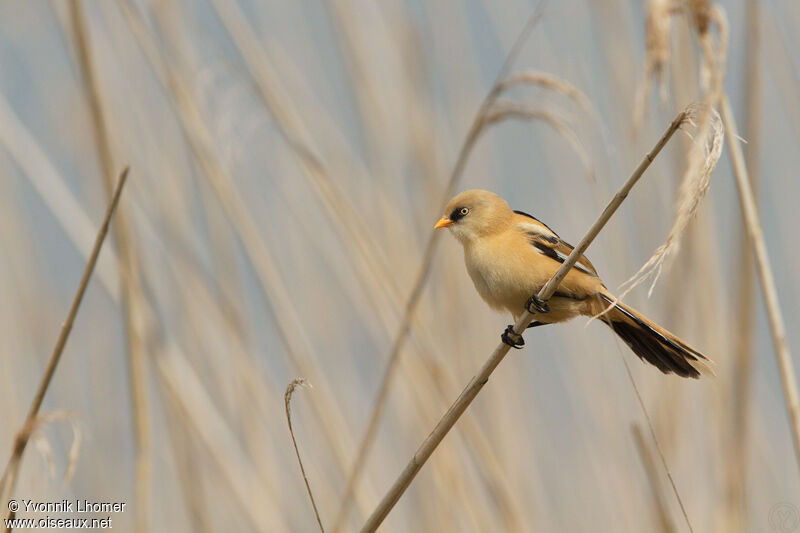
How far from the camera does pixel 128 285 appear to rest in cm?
216

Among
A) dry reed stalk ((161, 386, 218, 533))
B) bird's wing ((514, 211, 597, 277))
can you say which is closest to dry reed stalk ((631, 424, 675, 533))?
bird's wing ((514, 211, 597, 277))

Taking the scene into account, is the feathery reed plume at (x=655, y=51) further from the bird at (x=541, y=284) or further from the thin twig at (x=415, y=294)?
the bird at (x=541, y=284)

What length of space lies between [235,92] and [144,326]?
2.77 feet

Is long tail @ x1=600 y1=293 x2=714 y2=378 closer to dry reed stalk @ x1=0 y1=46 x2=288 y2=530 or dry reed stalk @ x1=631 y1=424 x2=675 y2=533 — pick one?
dry reed stalk @ x1=631 y1=424 x2=675 y2=533

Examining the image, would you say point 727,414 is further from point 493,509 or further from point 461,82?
point 461,82

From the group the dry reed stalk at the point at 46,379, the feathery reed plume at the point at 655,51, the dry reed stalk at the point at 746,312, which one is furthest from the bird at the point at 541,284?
the dry reed stalk at the point at 46,379

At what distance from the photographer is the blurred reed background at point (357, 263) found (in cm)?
254

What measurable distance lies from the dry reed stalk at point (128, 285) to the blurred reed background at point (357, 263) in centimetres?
9

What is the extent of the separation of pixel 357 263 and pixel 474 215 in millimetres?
416


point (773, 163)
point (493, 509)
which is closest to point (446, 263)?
point (493, 509)

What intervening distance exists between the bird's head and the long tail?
0.43 metres

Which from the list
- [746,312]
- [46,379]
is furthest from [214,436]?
[746,312]

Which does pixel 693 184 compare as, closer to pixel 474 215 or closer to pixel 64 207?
pixel 474 215

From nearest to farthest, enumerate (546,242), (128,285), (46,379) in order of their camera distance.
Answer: (46,379) → (128,285) → (546,242)
